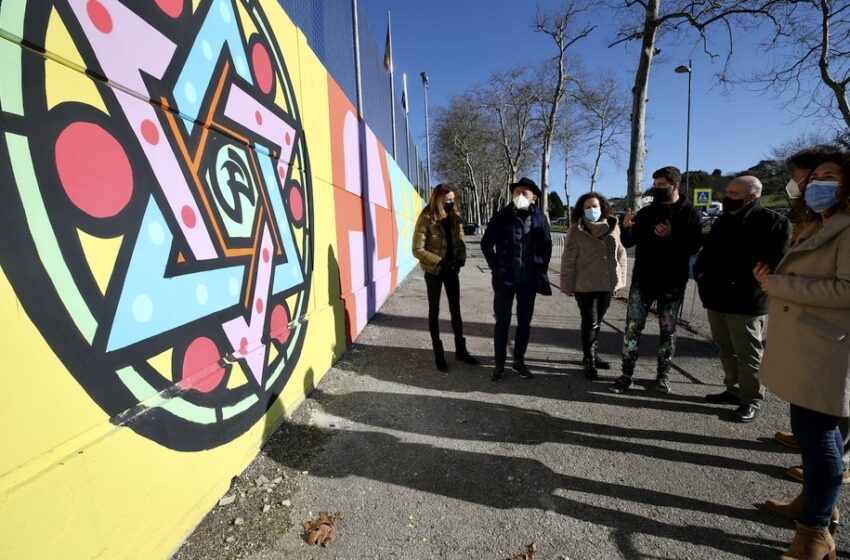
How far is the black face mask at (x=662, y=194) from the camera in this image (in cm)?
338

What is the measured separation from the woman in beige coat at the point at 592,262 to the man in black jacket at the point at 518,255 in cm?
27

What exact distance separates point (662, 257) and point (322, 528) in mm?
3191

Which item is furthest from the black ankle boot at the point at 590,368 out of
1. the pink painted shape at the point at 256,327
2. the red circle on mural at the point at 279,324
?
the pink painted shape at the point at 256,327

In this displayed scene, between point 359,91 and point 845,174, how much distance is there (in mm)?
5995

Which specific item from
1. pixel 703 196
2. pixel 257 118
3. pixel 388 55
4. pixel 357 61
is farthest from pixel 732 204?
pixel 703 196

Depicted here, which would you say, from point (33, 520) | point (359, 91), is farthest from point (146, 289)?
point (359, 91)

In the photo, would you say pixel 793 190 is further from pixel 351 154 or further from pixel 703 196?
pixel 703 196

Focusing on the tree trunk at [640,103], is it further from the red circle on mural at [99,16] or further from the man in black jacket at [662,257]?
the red circle on mural at [99,16]

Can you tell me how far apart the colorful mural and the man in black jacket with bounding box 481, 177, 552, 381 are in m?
1.79

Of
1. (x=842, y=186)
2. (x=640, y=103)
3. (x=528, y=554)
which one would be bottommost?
(x=528, y=554)

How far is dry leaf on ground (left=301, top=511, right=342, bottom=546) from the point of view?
6.59 ft

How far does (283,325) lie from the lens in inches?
125

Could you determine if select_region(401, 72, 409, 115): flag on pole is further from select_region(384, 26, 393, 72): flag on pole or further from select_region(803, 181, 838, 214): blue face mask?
select_region(803, 181, 838, 214): blue face mask

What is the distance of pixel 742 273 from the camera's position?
300 centimetres
